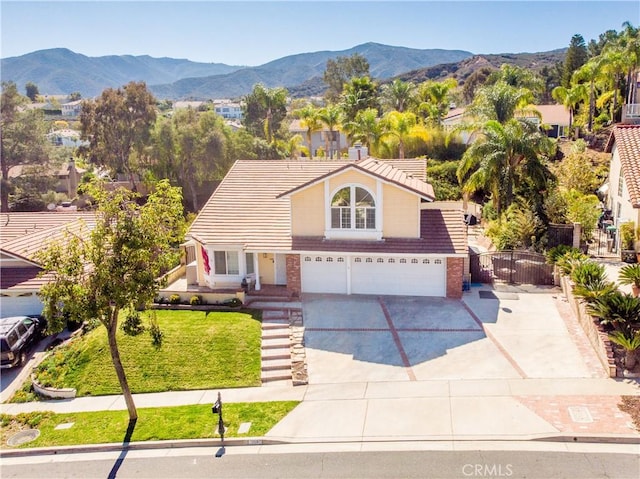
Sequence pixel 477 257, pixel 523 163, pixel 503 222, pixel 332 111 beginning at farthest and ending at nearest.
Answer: pixel 332 111 → pixel 523 163 → pixel 503 222 → pixel 477 257

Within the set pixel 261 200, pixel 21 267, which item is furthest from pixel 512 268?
pixel 21 267

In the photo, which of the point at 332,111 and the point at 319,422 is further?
the point at 332,111

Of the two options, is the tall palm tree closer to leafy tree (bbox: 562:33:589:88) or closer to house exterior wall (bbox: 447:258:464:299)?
leafy tree (bbox: 562:33:589:88)

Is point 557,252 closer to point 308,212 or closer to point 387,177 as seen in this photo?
point 387,177

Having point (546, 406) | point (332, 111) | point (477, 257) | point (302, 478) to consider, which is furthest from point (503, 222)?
point (332, 111)

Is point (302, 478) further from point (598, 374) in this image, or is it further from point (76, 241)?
point (598, 374)

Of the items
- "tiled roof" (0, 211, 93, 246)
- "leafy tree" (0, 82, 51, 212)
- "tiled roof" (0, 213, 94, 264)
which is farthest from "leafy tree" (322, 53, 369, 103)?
"tiled roof" (0, 213, 94, 264)
